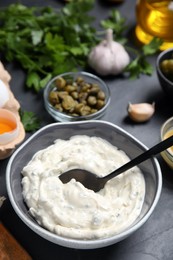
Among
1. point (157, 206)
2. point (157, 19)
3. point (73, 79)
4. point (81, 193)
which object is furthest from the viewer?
point (157, 19)

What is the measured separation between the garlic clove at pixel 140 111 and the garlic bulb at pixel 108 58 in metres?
0.18

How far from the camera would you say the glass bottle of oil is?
1606 mm

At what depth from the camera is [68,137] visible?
1.29 metres

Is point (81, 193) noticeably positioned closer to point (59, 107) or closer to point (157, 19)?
point (59, 107)

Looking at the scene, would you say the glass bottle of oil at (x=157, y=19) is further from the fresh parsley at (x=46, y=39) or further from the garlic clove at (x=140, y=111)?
the garlic clove at (x=140, y=111)

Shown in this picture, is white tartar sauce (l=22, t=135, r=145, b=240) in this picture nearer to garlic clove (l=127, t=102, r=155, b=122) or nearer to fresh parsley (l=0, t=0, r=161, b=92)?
garlic clove (l=127, t=102, r=155, b=122)

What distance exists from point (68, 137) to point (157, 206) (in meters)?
0.31

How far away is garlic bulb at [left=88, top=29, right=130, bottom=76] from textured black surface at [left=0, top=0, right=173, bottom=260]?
1.6 inches

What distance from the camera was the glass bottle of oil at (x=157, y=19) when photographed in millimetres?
1606

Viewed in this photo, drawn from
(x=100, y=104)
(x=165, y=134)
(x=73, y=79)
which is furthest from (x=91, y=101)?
(x=165, y=134)

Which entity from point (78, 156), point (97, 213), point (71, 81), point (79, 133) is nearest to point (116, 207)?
point (97, 213)

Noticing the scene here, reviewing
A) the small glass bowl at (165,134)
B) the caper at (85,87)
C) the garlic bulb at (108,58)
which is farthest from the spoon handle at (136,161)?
the garlic bulb at (108,58)

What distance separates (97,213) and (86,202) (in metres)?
0.04

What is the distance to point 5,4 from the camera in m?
1.82
